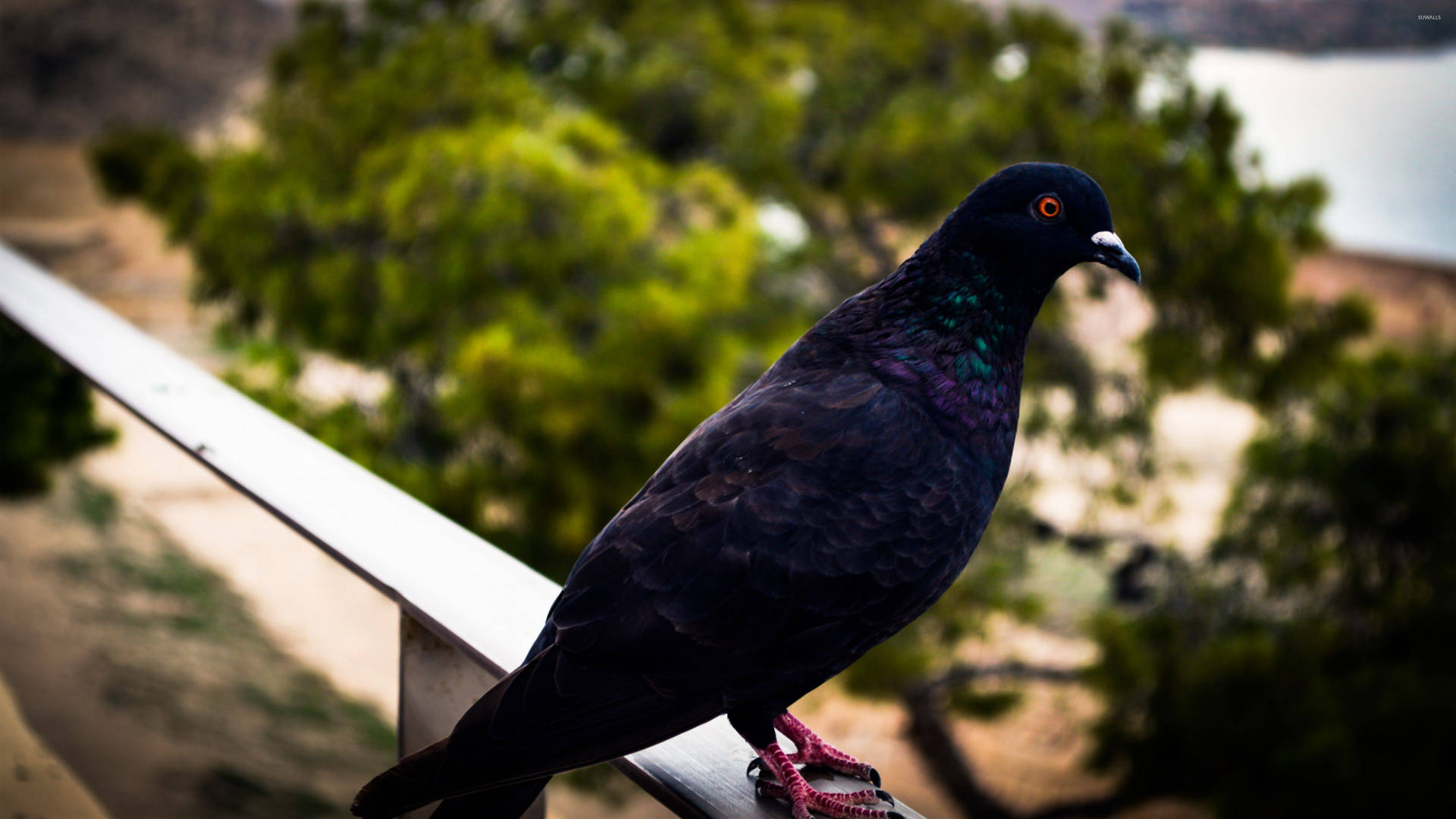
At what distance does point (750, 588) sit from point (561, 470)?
2.25 m

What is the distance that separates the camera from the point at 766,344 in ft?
11.1

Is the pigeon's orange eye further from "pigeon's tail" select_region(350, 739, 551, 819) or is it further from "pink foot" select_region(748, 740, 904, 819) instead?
"pigeon's tail" select_region(350, 739, 551, 819)

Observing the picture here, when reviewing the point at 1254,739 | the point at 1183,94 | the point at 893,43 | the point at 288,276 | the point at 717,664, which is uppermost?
the point at 893,43

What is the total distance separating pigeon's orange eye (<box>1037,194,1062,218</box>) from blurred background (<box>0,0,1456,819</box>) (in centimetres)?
129

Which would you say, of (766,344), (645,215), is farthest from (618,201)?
(766,344)

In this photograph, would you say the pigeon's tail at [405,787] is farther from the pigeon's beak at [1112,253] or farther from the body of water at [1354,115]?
the body of water at [1354,115]

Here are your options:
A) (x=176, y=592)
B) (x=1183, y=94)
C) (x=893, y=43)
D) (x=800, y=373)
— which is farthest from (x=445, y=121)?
(x=800, y=373)

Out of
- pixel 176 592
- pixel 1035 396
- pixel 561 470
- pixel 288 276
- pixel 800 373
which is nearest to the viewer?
pixel 800 373

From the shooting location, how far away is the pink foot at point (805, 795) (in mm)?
847

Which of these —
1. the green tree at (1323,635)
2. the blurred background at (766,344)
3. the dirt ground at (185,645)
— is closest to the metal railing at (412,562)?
the dirt ground at (185,645)

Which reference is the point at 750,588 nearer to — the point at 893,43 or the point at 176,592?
the point at 176,592

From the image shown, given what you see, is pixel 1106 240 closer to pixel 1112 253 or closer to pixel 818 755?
pixel 1112 253

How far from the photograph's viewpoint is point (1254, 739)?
322 cm

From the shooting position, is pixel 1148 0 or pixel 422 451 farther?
pixel 1148 0
